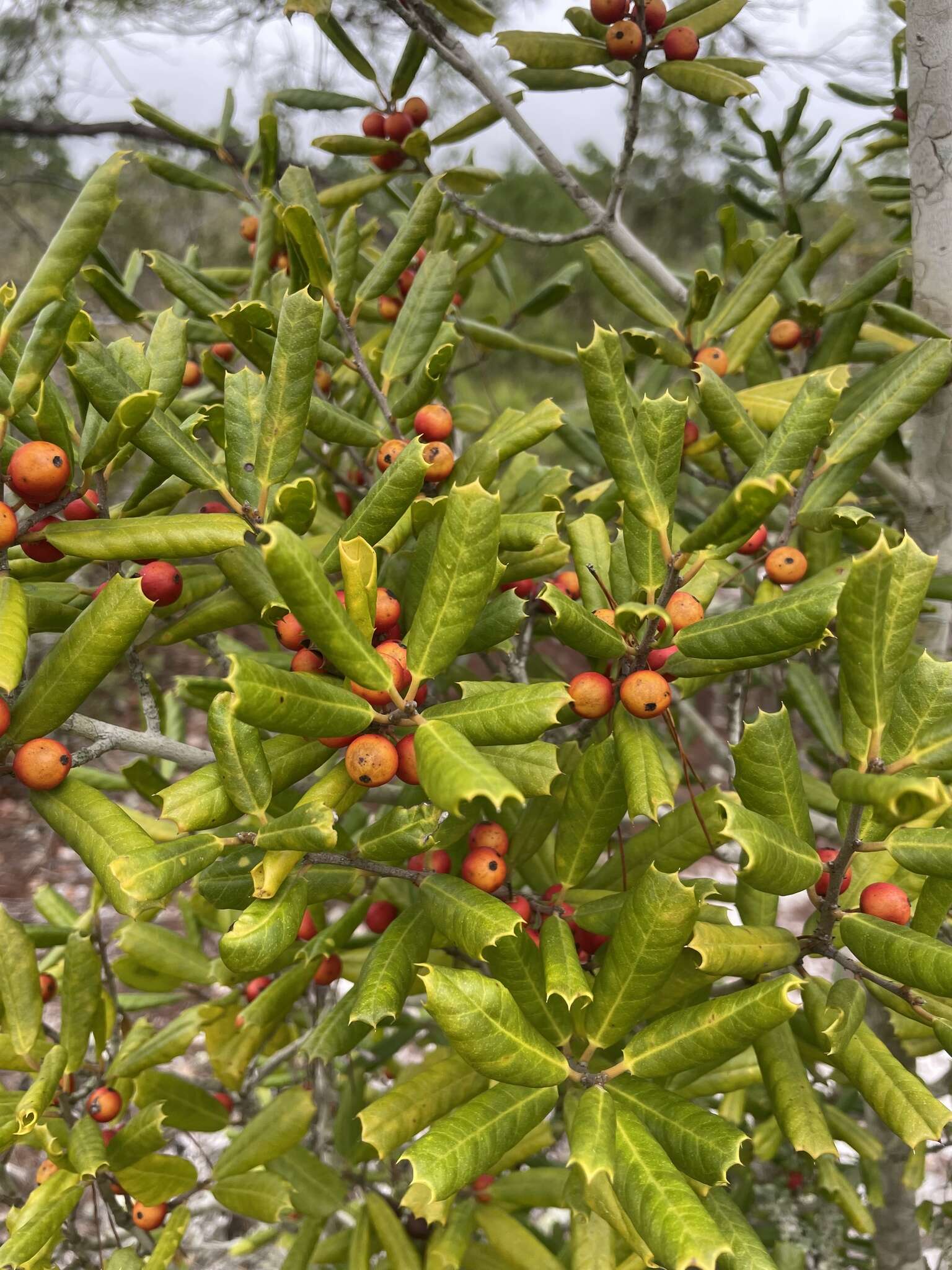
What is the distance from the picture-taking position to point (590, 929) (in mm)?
1231

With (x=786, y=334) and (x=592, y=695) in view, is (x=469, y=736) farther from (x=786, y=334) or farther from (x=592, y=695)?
(x=786, y=334)

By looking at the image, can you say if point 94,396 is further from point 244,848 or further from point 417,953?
point 417,953

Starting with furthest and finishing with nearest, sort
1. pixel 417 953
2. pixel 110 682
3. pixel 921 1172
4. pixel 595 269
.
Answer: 1. pixel 110 682
2. pixel 921 1172
3. pixel 595 269
4. pixel 417 953

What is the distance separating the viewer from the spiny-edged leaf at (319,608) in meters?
0.77

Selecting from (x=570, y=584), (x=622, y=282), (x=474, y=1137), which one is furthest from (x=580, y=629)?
(x=622, y=282)

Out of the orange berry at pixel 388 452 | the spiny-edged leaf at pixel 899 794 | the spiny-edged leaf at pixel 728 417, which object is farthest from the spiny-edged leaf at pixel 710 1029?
the orange berry at pixel 388 452

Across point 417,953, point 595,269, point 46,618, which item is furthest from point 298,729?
point 595,269

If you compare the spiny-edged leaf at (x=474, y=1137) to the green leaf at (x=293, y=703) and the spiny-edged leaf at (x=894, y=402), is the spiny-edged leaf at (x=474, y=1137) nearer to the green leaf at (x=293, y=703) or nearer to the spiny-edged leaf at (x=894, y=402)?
the green leaf at (x=293, y=703)

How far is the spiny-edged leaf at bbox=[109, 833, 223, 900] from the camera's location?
2.96 ft

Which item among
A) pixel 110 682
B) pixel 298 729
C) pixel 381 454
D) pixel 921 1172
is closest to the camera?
pixel 298 729

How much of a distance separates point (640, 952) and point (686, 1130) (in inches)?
7.3

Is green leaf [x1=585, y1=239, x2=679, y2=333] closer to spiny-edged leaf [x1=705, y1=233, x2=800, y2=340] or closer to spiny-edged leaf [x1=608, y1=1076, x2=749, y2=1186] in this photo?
spiny-edged leaf [x1=705, y1=233, x2=800, y2=340]

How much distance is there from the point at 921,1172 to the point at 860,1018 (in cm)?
144

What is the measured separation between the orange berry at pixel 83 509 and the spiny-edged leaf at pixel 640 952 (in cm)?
85
